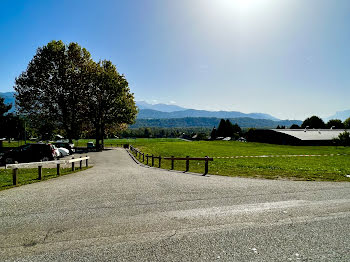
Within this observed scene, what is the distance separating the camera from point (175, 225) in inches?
220

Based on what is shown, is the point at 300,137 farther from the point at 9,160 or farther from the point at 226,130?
the point at 226,130

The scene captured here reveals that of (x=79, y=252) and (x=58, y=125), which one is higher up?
(x=58, y=125)

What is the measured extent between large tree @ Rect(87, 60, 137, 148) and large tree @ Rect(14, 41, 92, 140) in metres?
2.23

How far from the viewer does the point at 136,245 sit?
15.1 feet

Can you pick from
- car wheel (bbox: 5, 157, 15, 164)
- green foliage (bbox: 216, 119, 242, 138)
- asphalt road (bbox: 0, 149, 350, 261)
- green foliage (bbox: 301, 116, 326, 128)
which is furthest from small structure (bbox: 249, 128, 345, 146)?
car wheel (bbox: 5, 157, 15, 164)

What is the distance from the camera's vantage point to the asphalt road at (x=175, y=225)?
433 centimetres

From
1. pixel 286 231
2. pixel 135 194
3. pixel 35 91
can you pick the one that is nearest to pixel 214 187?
pixel 135 194

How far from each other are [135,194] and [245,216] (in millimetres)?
4269

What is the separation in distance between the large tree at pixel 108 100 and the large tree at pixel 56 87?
223 centimetres

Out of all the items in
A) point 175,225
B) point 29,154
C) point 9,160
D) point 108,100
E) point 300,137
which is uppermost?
point 108,100

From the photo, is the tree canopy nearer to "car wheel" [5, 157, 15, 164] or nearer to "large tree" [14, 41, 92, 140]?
"large tree" [14, 41, 92, 140]

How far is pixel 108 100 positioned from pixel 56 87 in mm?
10456

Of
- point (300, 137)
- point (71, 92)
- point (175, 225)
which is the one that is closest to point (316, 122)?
point (300, 137)

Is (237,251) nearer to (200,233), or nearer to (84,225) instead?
(200,233)
